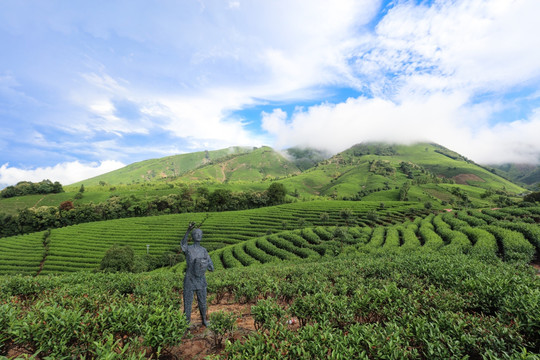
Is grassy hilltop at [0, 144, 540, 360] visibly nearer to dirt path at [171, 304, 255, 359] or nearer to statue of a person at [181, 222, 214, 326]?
dirt path at [171, 304, 255, 359]

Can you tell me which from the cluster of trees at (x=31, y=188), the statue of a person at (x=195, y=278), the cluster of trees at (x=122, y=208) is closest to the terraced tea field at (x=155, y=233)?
the cluster of trees at (x=122, y=208)

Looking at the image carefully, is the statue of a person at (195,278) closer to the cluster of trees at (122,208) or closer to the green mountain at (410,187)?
the cluster of trees at (122,208)

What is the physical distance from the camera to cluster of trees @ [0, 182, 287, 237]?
252 ft

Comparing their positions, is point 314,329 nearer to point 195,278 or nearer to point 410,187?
point 195,278

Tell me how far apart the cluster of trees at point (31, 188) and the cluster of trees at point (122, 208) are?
5234 centimetres

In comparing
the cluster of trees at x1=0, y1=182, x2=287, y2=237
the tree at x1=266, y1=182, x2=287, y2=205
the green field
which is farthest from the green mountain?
the green field

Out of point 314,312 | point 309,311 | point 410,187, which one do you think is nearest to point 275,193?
point 410,187

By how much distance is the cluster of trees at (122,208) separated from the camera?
252 ft

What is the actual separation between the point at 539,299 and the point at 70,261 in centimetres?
6832

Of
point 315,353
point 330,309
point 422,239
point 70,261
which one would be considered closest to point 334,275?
point 330,309

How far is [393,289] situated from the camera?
855 centimetres

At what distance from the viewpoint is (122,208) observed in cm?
8856

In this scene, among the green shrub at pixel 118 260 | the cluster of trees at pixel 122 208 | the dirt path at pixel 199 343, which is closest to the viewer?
the dirt path at pixel 199 343

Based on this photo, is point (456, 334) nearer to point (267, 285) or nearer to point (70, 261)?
point (267, 285)
